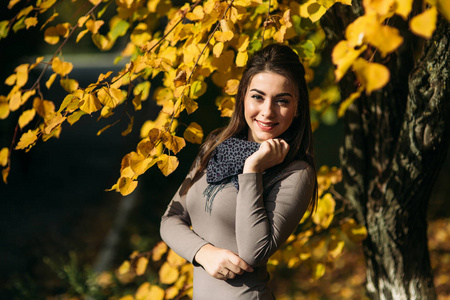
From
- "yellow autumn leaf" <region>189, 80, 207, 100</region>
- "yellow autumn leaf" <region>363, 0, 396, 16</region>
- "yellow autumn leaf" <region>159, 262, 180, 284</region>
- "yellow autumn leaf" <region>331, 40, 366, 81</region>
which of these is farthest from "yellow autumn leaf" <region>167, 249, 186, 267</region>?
"yellow autumn leaf" <region>363, 0, 396, 16</region>

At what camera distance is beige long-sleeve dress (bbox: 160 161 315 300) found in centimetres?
143

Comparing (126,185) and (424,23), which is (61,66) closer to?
(126,185)

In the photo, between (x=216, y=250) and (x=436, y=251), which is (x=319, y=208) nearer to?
(x=216, y=250)

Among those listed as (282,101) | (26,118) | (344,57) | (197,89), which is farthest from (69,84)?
(344,57)

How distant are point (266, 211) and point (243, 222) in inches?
4.3

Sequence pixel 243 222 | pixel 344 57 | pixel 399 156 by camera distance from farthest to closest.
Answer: pixel 399 156, pixel 243 222, pixel 344 57

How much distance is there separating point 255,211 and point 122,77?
0.73 meters

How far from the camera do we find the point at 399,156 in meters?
1.98

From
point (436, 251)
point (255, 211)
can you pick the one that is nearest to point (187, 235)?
point (255, 211)

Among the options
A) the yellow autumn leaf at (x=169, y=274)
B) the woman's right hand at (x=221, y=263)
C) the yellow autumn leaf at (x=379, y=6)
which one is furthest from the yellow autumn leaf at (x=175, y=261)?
the yellow autumn leaf at (x=379, y=6)

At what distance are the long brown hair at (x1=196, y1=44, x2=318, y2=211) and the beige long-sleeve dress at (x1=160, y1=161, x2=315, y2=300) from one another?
0.07 meters

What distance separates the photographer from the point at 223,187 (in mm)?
1575

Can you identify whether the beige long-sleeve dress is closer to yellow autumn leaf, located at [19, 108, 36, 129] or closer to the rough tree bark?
the rough tree bark

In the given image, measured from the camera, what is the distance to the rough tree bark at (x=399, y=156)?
176 centimetres
